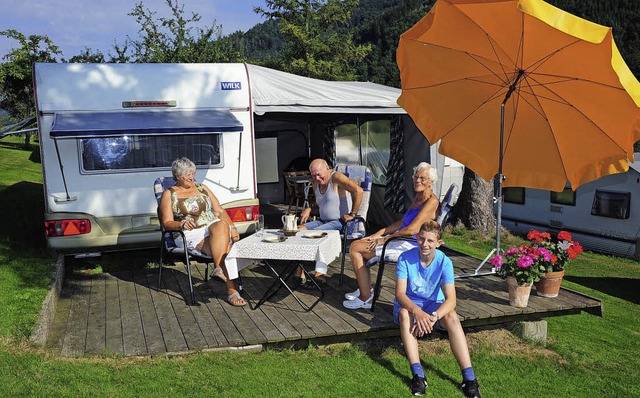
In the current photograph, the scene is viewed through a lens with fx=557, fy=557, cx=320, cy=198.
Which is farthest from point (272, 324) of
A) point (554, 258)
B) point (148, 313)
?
point (554, 258)

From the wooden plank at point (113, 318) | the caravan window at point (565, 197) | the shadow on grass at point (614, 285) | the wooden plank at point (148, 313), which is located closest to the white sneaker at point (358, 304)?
the wooden plank at point (148, 313)

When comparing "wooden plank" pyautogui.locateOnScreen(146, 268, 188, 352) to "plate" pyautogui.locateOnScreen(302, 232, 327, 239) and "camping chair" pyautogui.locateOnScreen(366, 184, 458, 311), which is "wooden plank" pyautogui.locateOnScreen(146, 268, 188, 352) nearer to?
"plate" pyautogui.locateOnScreen(302, 232, 327, 239)

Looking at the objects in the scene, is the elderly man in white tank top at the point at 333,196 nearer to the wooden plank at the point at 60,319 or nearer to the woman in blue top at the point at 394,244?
the woman in blue top at the point at 394,244

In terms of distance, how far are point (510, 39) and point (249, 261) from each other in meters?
2.72

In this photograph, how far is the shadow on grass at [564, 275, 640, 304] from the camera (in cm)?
787

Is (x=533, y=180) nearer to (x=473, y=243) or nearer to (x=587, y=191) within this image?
(x=473, y=243)

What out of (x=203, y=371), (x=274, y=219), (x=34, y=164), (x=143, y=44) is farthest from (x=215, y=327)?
(x=143, y=44)

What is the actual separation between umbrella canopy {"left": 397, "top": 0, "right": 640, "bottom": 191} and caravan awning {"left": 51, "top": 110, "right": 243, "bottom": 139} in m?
1.91

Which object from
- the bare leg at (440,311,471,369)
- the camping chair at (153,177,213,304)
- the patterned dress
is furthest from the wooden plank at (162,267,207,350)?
the bare leg at (440,311,471,369)

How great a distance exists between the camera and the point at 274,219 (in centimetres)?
962

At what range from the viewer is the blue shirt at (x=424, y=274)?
3.48 metres

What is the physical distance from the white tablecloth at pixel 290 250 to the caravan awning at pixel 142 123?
1616 mm

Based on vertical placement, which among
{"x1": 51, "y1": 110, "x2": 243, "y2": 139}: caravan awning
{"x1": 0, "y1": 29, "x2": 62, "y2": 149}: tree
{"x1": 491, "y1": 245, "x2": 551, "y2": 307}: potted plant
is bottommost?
{"x1": 491, "y1": 245, "x2": 551, "y2": 307}: potted plant

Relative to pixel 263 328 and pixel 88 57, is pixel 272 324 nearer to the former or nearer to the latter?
pixel 263 328
